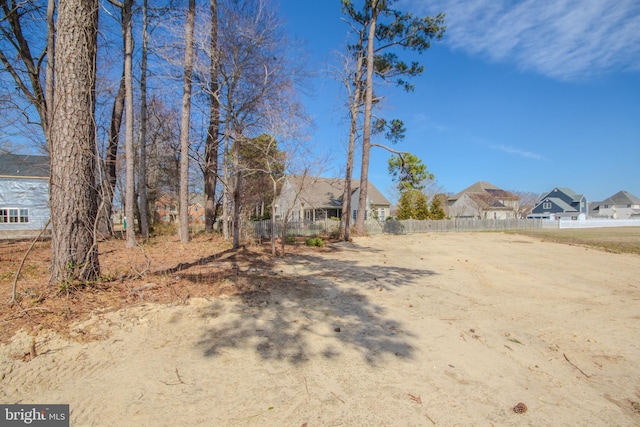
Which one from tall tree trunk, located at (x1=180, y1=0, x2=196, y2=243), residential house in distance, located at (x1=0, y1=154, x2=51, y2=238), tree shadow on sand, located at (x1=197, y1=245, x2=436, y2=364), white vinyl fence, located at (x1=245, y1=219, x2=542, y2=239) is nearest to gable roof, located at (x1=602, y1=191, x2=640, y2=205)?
white vinyl fence, located at (x1=245, y1=219, x2=542, y2=239)

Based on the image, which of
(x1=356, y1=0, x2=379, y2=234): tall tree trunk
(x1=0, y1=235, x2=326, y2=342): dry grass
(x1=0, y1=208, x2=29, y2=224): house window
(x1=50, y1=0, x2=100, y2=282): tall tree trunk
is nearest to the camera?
(x1=0, y1=235, x2=326, y2=342): dry grass

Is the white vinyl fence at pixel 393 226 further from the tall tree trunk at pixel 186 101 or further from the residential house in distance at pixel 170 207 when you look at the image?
the residential house in distance at pixel 170 207

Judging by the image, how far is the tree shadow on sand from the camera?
3.34 meters

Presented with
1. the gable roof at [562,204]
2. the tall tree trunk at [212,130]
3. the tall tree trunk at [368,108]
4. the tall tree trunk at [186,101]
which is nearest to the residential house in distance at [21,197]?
the tall tree trunk at [212,130]

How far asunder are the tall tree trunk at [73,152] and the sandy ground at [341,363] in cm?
114

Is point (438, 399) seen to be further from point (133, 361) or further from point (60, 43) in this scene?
point (60, 43)

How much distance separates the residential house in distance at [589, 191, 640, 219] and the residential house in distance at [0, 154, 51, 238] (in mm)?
85511

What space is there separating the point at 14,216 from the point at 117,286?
28540mm

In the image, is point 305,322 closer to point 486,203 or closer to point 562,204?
point 486,203

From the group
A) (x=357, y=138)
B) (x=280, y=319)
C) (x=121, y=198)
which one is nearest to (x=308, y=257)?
(x=280, y=319)

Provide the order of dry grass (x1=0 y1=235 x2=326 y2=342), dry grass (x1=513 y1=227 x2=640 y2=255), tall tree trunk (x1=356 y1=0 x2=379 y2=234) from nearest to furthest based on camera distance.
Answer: dry grass (x1=0 y1=235 x2=326 y2=342)
dry grass (x1=513 y1=227 x2=640 y2=255)
tall tree trunk (x1=356 y1=0 x2=379 y2=234)

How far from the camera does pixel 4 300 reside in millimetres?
3951

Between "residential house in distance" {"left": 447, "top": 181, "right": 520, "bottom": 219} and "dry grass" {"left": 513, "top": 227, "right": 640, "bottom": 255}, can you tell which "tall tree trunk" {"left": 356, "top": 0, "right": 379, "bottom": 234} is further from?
"residential house in distance" {"left": 447, "top": 181, "right": 520, "bottom": 219}

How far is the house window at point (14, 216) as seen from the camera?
2384 centimetres
